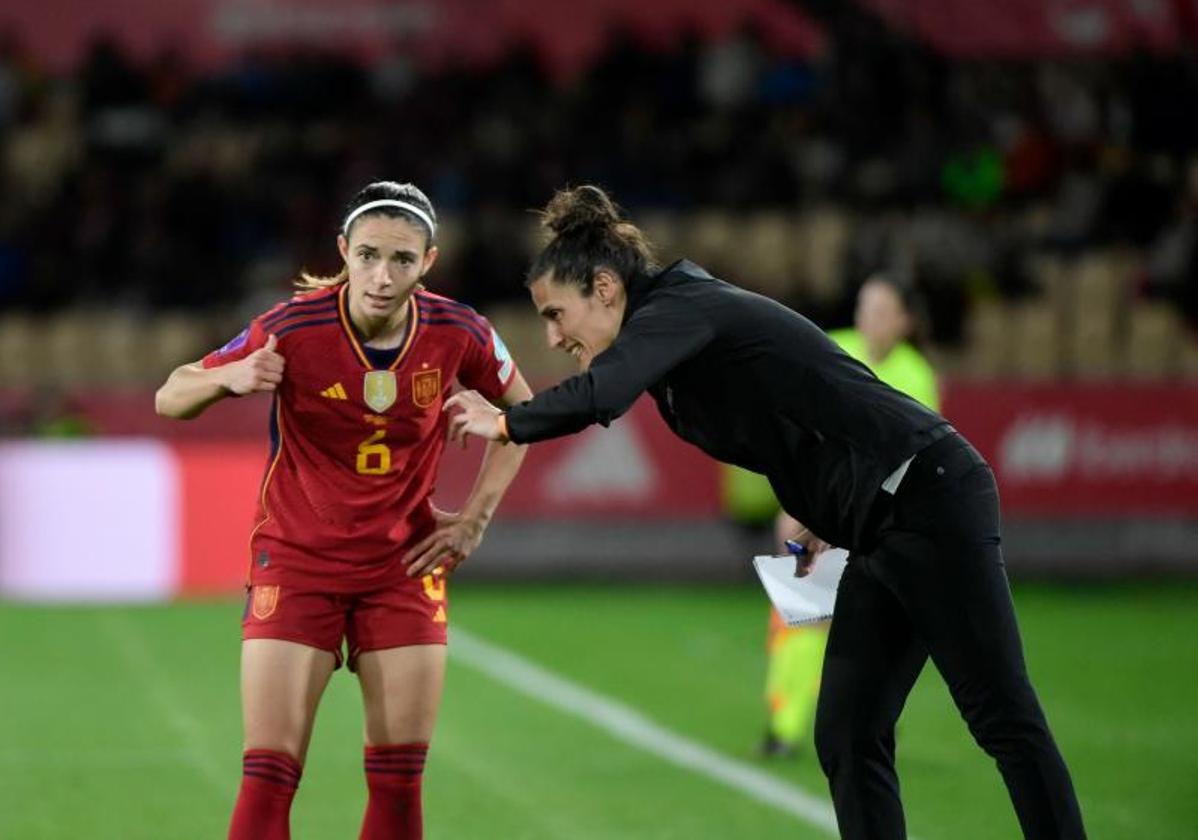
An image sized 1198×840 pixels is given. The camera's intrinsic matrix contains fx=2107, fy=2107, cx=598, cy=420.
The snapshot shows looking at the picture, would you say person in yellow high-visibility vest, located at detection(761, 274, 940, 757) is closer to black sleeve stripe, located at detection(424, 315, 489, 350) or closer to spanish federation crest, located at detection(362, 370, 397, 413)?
black sleeve stripe, located at detection(424, 315, 489, 350)

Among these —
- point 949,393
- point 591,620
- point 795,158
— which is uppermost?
point 795,158

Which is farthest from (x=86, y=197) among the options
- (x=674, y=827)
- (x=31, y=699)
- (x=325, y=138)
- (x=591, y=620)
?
(x=674, y=827)

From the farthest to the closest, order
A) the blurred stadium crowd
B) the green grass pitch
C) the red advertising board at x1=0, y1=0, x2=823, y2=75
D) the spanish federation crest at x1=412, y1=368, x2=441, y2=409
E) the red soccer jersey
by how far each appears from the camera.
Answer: the red advertising board at x1=0, y1=0, x2=823, y2=75
the blurred stadium crowd
the green grass pitch
the spanish federation crest at x1=412, y1=368, x2=441, y2=409
the red soccer jersey

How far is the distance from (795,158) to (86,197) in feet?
22.4

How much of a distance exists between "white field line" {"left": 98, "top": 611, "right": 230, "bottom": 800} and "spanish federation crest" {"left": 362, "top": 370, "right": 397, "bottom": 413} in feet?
10.7

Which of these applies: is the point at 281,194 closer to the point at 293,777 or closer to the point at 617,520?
the point at 617,520

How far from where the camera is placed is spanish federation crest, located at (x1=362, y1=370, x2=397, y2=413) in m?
6.08

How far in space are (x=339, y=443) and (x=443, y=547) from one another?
1.45 feet

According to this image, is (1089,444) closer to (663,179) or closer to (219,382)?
(663,179)

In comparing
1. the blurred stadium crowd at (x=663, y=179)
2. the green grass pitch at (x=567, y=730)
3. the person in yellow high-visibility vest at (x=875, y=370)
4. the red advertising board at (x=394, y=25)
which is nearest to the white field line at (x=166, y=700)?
the green grass pitch at (x=567, y=730)

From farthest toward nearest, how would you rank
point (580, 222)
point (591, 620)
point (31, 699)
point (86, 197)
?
point (86, 197) < point (591, 620) < point (31, 699) < point (580, 222)

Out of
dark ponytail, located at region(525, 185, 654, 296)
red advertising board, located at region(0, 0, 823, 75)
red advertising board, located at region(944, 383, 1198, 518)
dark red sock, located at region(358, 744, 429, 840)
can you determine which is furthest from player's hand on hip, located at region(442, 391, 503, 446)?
red advertising board, located at region(0, 0, 823, 75)

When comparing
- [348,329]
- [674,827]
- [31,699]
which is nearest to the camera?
[348,329]

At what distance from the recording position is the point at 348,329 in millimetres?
6086
